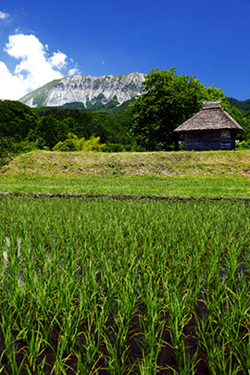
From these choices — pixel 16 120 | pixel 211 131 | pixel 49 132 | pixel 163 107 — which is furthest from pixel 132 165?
pixel 16 120

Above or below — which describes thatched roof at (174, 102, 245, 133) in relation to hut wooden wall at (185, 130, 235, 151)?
above

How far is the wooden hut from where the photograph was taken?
2394cm

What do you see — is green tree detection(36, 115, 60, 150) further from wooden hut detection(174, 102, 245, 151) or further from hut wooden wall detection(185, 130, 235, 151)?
hut wooden wall detection(185, 130, 235, 151)

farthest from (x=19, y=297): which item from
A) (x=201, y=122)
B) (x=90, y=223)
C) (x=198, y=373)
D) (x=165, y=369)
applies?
(x=201, y=122)

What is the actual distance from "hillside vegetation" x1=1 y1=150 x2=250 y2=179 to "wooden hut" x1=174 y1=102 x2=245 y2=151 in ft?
11.7

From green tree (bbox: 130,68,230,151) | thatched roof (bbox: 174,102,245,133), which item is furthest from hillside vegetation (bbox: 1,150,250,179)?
green tree (bbox: 130,68,230,151)

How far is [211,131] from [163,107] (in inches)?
277

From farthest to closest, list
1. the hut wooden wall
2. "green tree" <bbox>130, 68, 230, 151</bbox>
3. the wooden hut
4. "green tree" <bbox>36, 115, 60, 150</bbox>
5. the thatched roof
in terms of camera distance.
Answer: "green tree" <bbox>36, 115, 60, 150</bbox>, "green tree" <bbox>130, 68, 230, 151</bbox>, the hut wooden wall, the wooden hut, the thatched roof

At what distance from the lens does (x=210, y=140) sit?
80.8 ft

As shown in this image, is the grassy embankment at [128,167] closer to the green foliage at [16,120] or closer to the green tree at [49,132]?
the green tree at [49,132]

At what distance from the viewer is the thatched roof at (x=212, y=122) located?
2372 cm

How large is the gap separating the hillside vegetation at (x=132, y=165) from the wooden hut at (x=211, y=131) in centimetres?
358

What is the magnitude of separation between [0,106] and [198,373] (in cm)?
8586

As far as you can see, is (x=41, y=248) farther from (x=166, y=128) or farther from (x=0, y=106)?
(x=0, y=106)
